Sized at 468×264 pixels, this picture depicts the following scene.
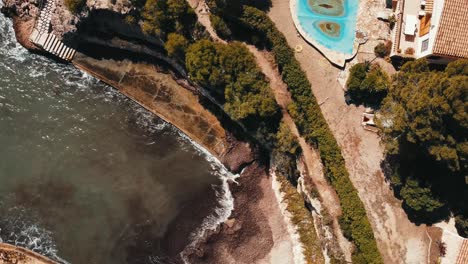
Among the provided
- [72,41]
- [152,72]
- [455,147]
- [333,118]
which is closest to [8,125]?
[72,41]

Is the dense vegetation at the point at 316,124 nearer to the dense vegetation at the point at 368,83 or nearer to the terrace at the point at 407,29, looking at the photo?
the dense vegetation at the point at 368,83

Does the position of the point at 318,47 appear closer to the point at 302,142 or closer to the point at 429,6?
the point at 302,142

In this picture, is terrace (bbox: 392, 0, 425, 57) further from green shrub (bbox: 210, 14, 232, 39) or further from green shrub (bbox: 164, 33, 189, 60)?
green shrub (bbox: 164, 33, 189, 60)

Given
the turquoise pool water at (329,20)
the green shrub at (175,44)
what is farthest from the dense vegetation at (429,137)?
the green shrub at (175,44)

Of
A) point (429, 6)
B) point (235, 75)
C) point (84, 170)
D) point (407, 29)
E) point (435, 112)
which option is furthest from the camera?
point (84, 170)

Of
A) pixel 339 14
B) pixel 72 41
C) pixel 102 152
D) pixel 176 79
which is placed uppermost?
pixel 339 14

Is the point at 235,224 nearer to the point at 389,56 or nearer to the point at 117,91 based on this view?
the point at 117,91

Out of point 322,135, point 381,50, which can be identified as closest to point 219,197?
point 322,135
